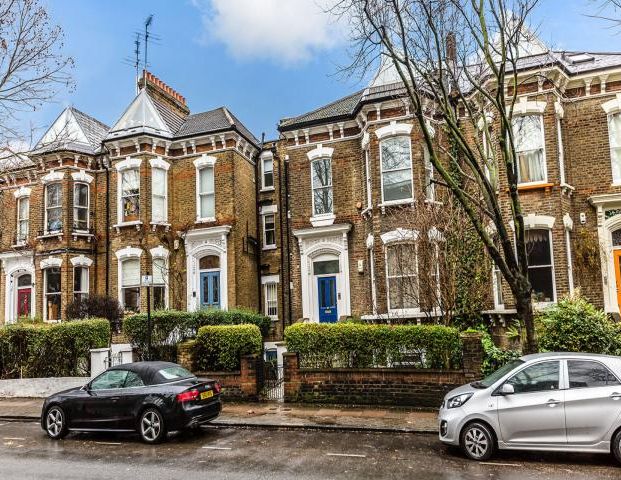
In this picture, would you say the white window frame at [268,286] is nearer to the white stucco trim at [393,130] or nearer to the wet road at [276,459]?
the white stucco trim at [393,130]

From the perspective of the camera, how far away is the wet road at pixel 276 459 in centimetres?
698

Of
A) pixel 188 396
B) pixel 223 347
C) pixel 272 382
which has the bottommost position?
pixel 272 382

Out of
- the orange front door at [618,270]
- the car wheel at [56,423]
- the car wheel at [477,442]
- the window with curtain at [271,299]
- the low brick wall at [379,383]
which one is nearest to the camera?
the car wheel at [477,442]

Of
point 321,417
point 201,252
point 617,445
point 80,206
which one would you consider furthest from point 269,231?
point 617,445

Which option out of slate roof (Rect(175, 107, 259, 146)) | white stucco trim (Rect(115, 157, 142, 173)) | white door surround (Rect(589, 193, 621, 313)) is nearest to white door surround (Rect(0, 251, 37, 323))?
white stucco trim (Rect(115, 157, 142, 173))

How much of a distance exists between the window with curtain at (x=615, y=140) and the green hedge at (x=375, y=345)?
830 cm

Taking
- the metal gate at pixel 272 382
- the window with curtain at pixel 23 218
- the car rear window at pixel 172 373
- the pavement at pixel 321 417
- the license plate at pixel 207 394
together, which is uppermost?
the window with curtain at pixel 23 218

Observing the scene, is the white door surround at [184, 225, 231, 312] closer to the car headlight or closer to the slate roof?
the slate roof

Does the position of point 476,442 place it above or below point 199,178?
below

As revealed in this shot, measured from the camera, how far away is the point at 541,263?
588 inches

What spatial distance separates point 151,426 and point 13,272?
55.6ft

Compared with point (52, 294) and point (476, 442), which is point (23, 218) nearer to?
point (52, 294)

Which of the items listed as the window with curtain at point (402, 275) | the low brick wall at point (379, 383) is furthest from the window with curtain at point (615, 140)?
the low brick wall at point (379, 383)

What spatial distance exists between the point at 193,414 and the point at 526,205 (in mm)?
11312
